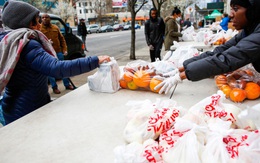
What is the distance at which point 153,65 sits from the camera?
2213mm

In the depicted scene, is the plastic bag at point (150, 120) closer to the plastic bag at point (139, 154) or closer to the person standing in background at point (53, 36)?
the plastic bag at point (139, 154)

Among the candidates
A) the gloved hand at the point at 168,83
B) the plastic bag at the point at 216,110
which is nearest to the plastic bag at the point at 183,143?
the plastic bag at the point at 216,110

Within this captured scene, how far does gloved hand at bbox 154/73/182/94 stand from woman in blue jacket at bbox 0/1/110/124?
60 cm

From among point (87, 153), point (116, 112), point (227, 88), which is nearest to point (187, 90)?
point (227, 88)

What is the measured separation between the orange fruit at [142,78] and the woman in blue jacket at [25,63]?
401 millimetres

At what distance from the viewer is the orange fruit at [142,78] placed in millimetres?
2020

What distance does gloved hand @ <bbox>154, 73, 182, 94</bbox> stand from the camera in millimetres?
1830

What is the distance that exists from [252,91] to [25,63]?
1.81 metres

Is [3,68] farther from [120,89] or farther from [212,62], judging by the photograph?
[212,62]

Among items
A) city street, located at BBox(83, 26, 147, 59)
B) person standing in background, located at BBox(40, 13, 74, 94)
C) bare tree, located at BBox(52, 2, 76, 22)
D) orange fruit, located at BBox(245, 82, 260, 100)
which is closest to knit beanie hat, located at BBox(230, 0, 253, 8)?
orange fruit, located at BBox(245, 82, 260, 100)

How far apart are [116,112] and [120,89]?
0.55 m

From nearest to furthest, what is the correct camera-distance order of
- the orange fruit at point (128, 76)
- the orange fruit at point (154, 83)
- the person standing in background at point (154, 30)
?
the orange fruit at point (154, 83) → the orange fruit at point (128, 76) → the person standing in background at point (154, 30)

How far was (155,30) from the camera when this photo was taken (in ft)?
20.2

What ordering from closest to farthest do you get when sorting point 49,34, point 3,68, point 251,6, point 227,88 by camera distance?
1. point 251,6
2. point 3,68
3. point 227,88
4. point 49,34
